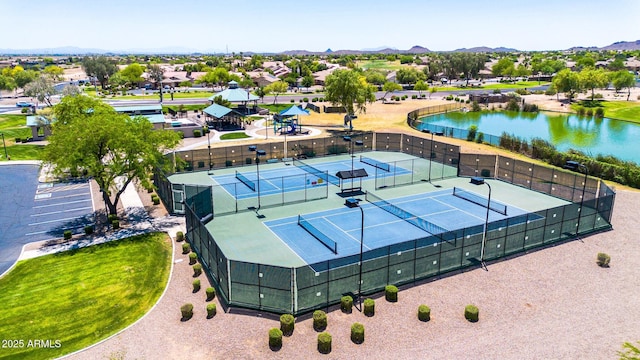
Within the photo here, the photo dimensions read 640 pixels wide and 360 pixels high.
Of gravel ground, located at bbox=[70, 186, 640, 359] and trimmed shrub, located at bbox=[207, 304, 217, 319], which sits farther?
trimmed shrub, located at bbox=[207, 304, 217, 319]

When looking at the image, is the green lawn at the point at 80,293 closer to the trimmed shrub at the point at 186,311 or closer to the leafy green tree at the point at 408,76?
the trimmed shrub at the point at 186,311

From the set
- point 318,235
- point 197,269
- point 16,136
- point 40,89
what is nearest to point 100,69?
point 40,89

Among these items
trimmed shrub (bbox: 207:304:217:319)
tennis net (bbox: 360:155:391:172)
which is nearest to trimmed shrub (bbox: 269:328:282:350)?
trimmed shrub (bbox: 207:304:217:319)

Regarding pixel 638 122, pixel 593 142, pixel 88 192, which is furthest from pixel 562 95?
pixel 88 192

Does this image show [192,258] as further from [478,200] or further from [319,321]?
[478,200]

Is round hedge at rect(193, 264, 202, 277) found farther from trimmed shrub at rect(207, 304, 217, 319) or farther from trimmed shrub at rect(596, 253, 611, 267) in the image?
trimmed shrub at rect(596, 253, 611, 267)
